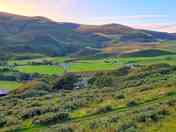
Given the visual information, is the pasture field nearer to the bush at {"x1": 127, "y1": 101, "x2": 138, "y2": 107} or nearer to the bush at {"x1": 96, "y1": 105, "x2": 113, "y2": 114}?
the bush at {"x1": 127, "y1": 101, "x2": 138, "y2": 107}

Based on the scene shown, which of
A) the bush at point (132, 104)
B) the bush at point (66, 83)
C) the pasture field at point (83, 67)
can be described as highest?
the bush at point (132, 104)

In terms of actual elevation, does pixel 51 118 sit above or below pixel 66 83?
above

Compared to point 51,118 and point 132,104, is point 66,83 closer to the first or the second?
point 132,104

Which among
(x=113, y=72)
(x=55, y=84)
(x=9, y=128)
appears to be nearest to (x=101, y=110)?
(x=9, y=128)

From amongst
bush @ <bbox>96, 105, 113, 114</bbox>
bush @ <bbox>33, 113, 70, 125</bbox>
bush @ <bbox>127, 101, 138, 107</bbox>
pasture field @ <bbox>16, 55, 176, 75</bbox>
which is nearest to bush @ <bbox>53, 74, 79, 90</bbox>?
pasture field @ <bbox>16, 55, 176, 75</bbox>

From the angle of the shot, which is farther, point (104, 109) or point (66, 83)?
point (66, 83)

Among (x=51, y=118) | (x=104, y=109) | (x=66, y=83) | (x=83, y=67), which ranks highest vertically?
(x=104, y=109)

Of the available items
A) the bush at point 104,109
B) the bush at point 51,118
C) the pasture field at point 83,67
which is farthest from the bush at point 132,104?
the pasture field at point 83,67

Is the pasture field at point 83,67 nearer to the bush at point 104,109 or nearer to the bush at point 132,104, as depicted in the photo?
the bush at point 132,104

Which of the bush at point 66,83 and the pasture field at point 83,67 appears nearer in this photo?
the bush at point 66,83

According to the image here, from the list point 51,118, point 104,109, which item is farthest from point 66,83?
point 51,118

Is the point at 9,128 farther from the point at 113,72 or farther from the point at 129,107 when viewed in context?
the point at 113,72
